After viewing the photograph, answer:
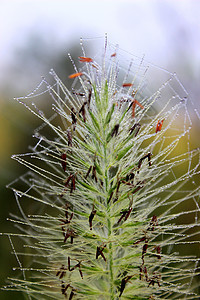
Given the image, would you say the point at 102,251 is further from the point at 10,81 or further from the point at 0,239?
the point at 10,81

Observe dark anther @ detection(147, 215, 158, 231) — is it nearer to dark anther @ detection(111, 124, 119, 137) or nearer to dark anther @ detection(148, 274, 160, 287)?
dark anther @ detection(148, 274, 160, 287)

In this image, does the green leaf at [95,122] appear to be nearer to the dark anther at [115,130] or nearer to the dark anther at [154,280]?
the dark anther at [115,130]

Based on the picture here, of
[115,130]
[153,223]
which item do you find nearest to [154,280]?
[153,223]

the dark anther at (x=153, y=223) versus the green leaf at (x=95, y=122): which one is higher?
the green leaf at (x=95, y=122)

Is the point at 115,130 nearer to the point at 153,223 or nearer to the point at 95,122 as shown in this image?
the point at 95,122

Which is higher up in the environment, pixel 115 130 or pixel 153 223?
Answer: pixel 115 130

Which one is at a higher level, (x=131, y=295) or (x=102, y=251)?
(x=102, y=251)

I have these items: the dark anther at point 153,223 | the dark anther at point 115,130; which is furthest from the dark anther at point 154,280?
the dark anther at point 115,130

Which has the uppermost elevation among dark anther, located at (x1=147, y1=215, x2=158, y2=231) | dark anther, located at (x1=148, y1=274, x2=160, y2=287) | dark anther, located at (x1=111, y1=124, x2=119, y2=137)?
dark anther, located at (x1=111, y1=124, x2=119, y2=137)

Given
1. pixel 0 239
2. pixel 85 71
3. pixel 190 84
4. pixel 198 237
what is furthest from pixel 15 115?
pixel 85 71

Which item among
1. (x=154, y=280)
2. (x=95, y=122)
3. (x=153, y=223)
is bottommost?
(x=154, y=280)

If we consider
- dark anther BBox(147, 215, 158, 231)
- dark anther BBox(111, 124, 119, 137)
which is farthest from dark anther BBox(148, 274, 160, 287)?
dark anther BBox(111, 124, 119, 137)
